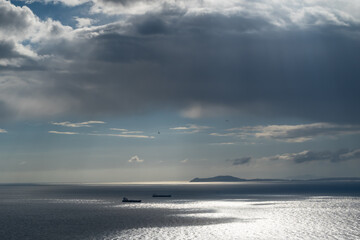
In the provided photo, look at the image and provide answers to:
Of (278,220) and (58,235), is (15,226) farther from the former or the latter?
(278,220)

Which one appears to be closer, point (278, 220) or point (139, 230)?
point (139, 230)

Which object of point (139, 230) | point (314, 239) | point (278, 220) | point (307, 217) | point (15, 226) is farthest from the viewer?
point (307, 217)

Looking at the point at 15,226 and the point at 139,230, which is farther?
the point at 15,226

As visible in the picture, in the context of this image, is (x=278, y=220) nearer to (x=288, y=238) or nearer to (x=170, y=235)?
(x=288, y=238)

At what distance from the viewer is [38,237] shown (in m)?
90.9

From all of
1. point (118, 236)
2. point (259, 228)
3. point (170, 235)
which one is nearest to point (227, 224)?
point (259, 228)

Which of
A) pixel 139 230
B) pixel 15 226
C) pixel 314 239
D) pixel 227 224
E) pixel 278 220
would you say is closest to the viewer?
pixel 314 239

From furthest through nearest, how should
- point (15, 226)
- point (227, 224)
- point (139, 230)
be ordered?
point (227, 224) → point (15, 226) → point (139, 230)

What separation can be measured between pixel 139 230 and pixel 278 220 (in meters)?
49.0

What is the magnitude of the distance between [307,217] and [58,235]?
279 feet

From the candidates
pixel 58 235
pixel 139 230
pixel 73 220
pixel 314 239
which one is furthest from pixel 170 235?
pixel 73 220

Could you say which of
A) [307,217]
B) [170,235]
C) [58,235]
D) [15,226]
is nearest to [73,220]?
[15,226]

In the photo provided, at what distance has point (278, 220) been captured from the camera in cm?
12631

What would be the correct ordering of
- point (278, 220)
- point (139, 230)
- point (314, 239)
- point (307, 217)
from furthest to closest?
point (307, 217)
point (278, 220)
point (139, 230)
point (314, 239)
